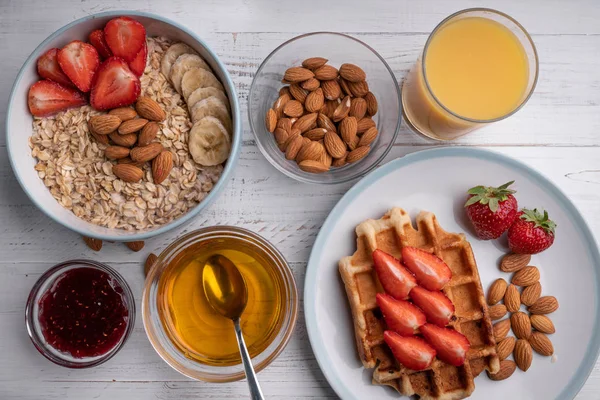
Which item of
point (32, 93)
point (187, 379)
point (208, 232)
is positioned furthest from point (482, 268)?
point (32, 93)

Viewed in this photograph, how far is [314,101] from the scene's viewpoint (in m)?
1.46

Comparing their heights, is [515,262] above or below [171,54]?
below

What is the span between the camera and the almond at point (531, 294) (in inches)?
59.0

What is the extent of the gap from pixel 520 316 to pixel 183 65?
116cm

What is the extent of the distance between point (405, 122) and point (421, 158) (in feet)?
0.47

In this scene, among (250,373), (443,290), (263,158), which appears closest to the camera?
(250,373)

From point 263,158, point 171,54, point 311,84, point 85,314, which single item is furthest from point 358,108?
point 85,314

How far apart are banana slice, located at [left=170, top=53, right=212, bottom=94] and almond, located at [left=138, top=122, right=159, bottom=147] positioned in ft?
0.46

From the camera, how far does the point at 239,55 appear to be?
62.1 inches

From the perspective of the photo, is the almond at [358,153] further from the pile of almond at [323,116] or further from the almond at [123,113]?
the almond at [123,113]

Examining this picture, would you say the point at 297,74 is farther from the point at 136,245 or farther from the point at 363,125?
the point at 136,245

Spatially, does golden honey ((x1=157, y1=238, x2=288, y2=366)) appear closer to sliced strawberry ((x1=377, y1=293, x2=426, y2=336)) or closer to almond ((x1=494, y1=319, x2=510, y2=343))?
sliced strawberry ((x1=377, y1=293, x2=426, y2=336))

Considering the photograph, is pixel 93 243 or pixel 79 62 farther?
pixel 93 243

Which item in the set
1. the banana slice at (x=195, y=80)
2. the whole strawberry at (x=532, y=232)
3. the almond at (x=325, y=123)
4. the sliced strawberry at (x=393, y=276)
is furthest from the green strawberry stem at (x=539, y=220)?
the banana slice at (x=195, y=80)
